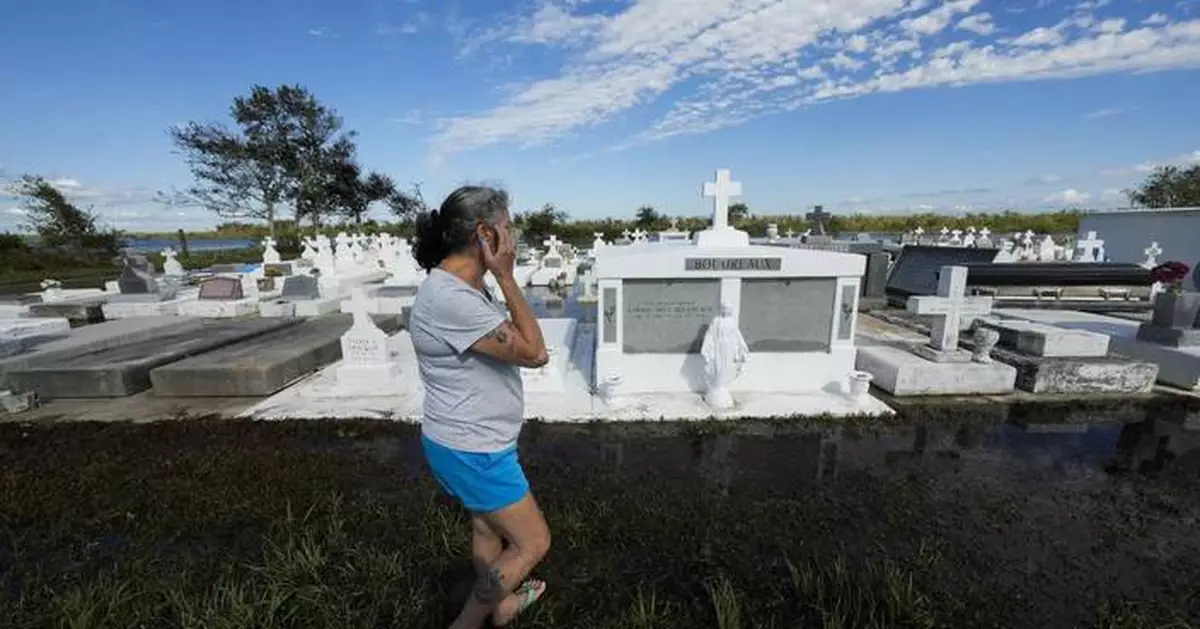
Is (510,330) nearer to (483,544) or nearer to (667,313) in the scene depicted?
(483,544)

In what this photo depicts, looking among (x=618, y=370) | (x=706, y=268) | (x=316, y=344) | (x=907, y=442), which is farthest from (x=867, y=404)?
(x=316, y=344)

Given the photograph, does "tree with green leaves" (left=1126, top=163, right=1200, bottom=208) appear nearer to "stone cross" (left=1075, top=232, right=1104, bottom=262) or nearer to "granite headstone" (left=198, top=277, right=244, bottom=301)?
"stone cross" (left=1075, top=232, right=1104, bottom=262)

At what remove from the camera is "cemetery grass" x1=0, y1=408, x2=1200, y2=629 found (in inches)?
91.9

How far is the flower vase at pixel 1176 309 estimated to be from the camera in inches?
229

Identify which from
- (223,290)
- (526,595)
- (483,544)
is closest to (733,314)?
(526,595)

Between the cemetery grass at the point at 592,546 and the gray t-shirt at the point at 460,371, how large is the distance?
3.91 feet

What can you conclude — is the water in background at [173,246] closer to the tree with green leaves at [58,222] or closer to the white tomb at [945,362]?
the tree with green leaves at [58,222]

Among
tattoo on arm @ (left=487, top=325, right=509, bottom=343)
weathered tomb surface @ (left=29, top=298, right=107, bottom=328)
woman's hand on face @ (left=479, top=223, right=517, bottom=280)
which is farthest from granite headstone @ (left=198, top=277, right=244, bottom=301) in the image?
tattoo on arm @ (left=487, top=325, right=509, bottom=343)

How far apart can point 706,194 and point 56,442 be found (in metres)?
6.93

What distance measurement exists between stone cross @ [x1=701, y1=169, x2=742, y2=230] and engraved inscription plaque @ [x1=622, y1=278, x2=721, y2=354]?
931mm

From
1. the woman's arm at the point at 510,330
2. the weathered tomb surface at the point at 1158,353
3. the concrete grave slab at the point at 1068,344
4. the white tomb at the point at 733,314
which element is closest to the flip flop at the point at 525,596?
the woman's arm at the point at 510,330

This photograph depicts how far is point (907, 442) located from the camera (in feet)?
14.4

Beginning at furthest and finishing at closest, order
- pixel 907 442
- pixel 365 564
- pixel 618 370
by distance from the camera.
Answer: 1. pixel 618 370
2. pixel 907 442
3. pixel 365 564

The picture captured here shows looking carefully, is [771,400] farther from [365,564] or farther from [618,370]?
[365,564]
